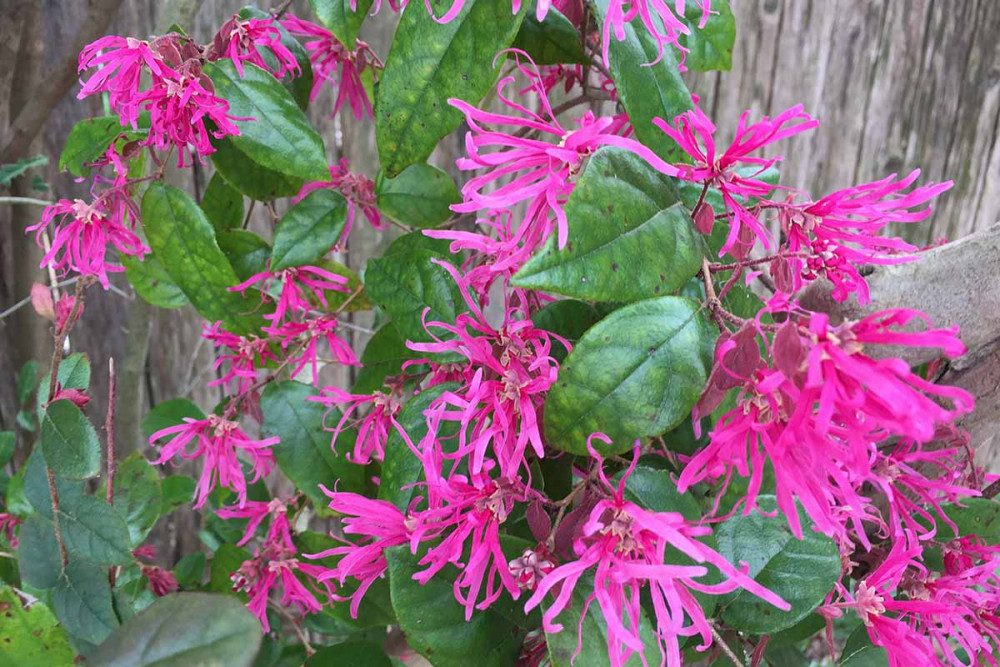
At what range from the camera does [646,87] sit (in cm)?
48

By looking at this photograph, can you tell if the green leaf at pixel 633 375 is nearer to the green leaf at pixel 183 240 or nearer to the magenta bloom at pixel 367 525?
the magenta bloom at pixel 367 525

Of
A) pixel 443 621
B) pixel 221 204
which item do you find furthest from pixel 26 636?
pixel 221 204

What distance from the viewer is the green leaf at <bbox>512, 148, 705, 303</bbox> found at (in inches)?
13.8

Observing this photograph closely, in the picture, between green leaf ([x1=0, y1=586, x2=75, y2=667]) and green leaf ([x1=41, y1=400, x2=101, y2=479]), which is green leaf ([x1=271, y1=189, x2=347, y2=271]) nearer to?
green leaf ([x1=41, y1=400, x2=101, y2=479])

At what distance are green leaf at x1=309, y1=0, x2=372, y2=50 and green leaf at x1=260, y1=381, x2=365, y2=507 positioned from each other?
0.29 m

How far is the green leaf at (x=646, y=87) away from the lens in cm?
48

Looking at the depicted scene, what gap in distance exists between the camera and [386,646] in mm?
800

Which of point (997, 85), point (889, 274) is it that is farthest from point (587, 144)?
point (997, 85)

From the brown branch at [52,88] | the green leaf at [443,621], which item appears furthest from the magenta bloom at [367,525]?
the brown branch at [52,88]

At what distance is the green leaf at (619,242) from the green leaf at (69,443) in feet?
1.06

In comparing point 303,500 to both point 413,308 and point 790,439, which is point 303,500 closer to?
point 413,308

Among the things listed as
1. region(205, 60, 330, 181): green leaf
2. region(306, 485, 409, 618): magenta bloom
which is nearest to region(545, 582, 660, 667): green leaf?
region(306, 485, 409, 618): magenta bloom

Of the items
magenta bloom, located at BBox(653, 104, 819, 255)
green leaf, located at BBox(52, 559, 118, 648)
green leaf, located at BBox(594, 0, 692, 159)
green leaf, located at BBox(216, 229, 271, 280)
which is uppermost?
green leaf, located at BBox(594, 0, 692, 159)

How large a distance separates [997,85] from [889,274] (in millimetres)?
842
